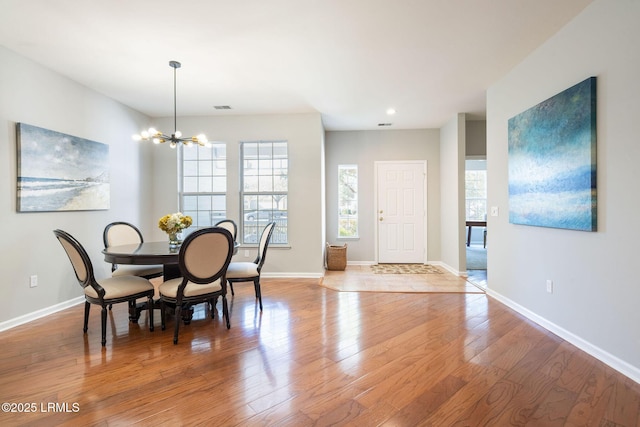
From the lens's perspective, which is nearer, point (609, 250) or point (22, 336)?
point (609, 250)

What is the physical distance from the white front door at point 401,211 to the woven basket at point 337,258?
890 mm

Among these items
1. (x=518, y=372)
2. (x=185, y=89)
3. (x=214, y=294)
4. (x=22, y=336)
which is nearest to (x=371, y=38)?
(x=185, y=89)

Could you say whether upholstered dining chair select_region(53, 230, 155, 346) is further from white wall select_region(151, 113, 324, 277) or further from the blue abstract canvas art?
the blue abstract canvas art

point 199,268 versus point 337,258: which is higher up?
point 199,268

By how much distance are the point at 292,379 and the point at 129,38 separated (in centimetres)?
321

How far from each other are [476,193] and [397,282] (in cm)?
574

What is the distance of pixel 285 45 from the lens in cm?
273

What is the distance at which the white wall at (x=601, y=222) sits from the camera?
1.91m

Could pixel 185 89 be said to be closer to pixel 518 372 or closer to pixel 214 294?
pixel 214 294

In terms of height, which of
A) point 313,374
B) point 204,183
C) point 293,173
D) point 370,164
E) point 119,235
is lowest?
point 313,374

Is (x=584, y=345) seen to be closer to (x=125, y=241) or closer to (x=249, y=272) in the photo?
(x=249, y=272)

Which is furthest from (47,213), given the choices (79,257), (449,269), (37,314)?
(449,269)

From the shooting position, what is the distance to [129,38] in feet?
8.57

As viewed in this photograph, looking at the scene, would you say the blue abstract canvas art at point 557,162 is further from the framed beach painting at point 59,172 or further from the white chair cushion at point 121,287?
the framed beach painting at point 59,172
